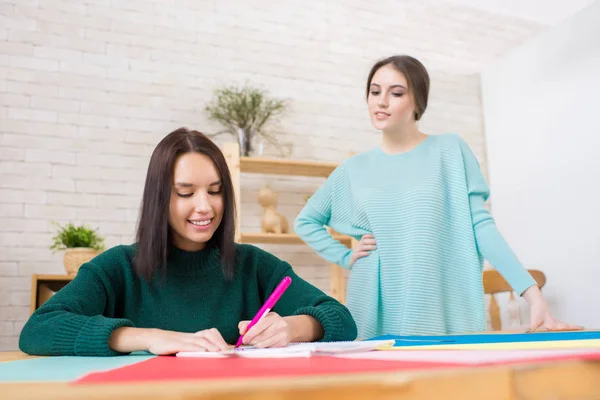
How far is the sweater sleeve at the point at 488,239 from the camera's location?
146 cm

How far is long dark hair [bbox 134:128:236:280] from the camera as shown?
1.24 meters

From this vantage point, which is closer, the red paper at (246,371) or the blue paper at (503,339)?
the red paper at (246,371)

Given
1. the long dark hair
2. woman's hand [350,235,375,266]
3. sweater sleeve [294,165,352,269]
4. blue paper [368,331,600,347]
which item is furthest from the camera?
sweater sleeve [294,165,352,269]

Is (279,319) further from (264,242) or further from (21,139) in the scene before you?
(21,139)

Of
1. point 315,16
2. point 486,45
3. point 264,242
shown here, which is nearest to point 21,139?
point 264,242

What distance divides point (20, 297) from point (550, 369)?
306 cm

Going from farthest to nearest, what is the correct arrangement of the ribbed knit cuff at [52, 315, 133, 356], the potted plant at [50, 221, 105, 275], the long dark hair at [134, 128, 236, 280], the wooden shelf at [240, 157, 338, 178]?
the wooden shelf at [240, 157, 338, 178], the potted plant at [50, 221, 105, 275], the long dark hair at [134, 128, 236, 280], the ribbed knit cuff at [52, 315, 133, 356]

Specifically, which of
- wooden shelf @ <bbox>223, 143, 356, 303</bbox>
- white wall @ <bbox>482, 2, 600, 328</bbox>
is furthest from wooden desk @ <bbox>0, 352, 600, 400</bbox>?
white wall @ <bbox>482, 2, 600, 328</bbox>

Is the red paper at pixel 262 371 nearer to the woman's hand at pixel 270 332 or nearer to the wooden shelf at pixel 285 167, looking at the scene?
the woman's hand at pixel 270 332

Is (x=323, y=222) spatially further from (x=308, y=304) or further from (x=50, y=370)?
(x=50, y=370)

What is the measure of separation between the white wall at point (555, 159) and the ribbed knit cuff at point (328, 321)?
8.72 feet

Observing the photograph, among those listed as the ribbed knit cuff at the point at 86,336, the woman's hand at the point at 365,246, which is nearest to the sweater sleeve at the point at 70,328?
the ribbed knit cuff at the point at 86,336

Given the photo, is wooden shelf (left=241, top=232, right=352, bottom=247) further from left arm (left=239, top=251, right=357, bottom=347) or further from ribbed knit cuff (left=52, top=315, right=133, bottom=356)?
ribbed knit cuff (left=52, top=315, right=133, bottom=356)

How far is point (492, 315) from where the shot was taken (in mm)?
3674
